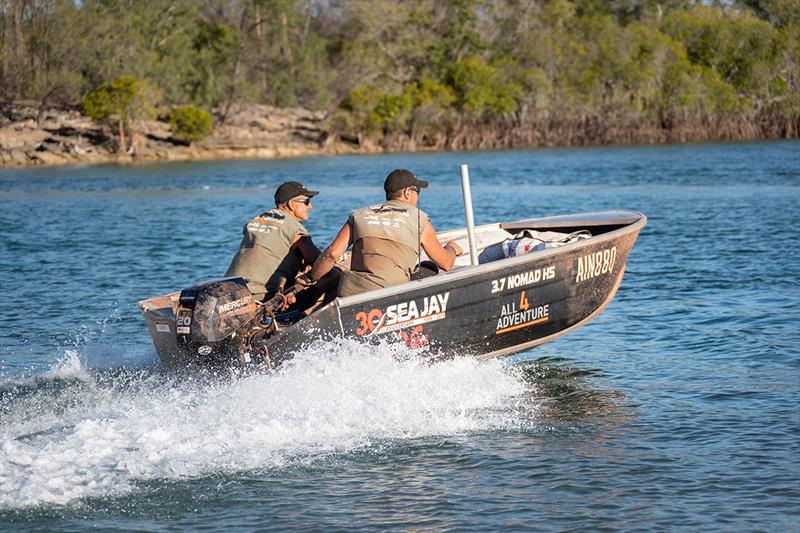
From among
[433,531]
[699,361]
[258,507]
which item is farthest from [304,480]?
[699,361]

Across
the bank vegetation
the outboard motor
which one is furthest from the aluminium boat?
the bank vegetation

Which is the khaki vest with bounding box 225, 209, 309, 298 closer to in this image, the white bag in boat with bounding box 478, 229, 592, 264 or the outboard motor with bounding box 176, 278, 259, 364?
the outboard motor with bounding box 176, 278, 259, 364

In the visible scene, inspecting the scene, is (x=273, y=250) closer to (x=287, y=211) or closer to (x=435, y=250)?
(x=287, y=211)

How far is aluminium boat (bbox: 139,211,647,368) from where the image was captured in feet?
26.4

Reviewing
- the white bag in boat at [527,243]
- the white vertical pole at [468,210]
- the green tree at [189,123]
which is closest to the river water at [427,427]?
the white vertical pole at [468,210]

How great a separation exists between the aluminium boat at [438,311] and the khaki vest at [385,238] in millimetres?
317

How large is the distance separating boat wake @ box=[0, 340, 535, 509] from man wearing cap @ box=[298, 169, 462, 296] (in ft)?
2.06

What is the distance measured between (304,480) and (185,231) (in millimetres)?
17389

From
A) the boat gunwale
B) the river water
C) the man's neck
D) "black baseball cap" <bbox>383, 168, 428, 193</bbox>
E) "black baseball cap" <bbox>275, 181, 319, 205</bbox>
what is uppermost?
"black baseball cap" <bbox>383, 168, 428, 193</bbox>

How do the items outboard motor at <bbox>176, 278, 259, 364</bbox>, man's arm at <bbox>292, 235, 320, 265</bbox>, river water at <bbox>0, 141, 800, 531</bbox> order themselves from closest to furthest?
1. river water at <bbox>0, 141, 800, 531</bbox>
2. outboard motor at <bbox>176, 278, 259, 364</bbox>
3. man's arm at <bbox>292, 235, 320, 265</bbox>

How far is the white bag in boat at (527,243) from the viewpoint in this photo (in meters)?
10.2

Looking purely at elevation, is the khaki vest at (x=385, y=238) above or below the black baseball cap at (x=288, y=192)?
below

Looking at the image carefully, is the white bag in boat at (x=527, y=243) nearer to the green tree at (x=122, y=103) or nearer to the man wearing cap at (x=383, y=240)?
the man wearing cap at (x=383, y=240)

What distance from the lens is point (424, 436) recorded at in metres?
7.67
